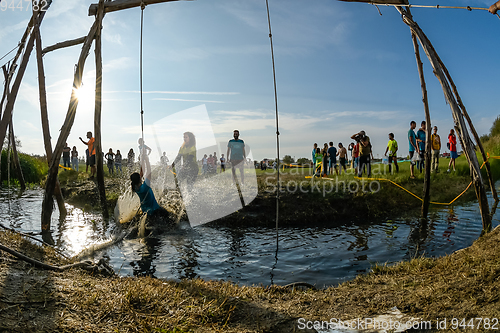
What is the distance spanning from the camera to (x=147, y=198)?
1012 centimetres

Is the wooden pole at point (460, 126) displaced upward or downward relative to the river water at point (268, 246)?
upward

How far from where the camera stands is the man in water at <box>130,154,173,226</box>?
9663 millimetres

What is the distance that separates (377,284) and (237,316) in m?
2.17

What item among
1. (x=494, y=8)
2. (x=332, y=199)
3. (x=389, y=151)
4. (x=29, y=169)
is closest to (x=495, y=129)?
(x=389, y=151)

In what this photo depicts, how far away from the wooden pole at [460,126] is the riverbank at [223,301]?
7.79 feet

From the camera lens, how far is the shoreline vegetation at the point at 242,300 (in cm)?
319

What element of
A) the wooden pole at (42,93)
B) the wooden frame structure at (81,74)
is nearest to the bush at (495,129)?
the wooden frame structure at (81,74)

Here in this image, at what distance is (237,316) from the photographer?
3.65 metres

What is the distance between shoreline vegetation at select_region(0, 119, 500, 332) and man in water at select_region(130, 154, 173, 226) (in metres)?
4.34

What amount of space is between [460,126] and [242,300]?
5.99 meters

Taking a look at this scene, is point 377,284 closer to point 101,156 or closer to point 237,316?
point 237,316

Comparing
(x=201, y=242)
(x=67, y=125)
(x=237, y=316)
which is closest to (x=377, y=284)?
(x=237, y=316)

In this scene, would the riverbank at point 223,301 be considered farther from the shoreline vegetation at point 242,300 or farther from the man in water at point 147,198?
the man in water at point 147,198

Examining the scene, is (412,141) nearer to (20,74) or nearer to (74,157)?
(20,74)
